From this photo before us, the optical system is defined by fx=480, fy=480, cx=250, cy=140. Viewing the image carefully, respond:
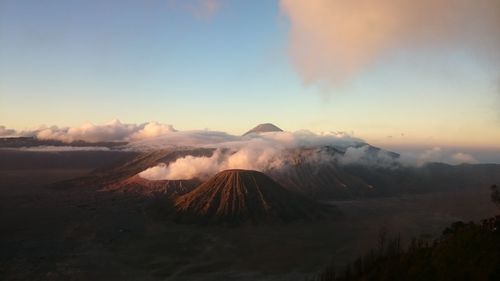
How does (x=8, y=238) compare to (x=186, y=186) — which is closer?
(x=8, y=238)

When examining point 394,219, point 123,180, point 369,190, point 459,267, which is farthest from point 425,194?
point 459,267

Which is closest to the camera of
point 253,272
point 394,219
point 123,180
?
point 253,272

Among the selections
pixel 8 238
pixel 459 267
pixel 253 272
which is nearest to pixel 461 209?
pixel 253 272

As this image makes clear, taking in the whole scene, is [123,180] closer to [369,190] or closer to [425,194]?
[369,190]

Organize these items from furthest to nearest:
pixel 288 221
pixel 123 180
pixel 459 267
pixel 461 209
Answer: pixel 123 180, pixel 461 209, pixel 288 221, pixel 459 267

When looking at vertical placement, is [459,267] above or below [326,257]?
above

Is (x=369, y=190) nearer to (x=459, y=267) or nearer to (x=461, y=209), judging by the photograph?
(x=461, y=209)
